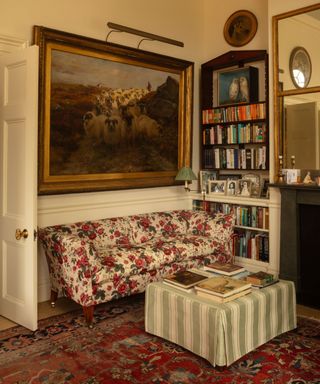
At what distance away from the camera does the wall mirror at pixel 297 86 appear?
14.5ft

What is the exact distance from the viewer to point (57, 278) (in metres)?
3.99

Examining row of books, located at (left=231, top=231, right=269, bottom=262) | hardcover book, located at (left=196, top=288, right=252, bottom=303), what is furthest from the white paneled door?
row of books, located at (left=231, top=231, right=269, bottom=262)

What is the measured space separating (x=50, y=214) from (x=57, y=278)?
2.34 ft

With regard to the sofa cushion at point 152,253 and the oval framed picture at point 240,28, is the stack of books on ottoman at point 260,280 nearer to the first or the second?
the sofa cushion at point 152,253

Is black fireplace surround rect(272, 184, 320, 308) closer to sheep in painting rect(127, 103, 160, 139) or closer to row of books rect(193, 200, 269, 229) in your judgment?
row of books rect(193, 200, 269, 229)

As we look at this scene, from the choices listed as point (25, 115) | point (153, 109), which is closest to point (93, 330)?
point (25, 115)

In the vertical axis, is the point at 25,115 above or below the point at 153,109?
below

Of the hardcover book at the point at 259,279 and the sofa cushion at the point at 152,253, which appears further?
the sofa cushion at the point at 152,253

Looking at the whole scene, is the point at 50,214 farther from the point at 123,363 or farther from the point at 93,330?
the point at 123,363

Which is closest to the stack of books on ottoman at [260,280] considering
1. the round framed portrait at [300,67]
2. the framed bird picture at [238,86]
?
the round framed portrait at [300,67]

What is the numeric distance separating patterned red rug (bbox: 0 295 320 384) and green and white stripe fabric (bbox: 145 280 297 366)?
80 millimetres

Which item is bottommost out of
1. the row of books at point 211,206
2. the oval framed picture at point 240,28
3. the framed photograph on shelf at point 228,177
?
the row of books at point 211,206

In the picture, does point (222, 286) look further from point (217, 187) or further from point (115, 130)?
point (217, 187)

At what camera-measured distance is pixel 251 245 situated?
17.2 feet
